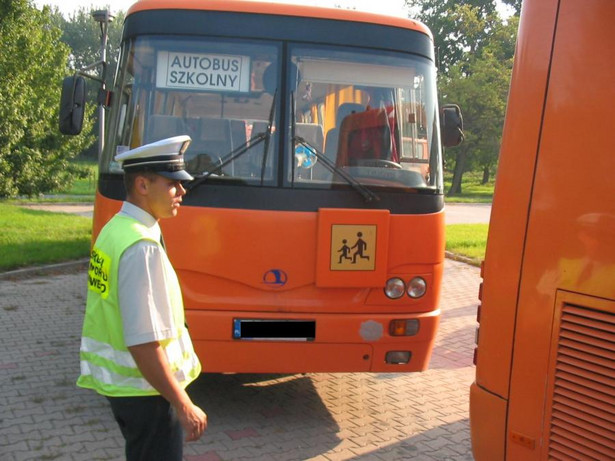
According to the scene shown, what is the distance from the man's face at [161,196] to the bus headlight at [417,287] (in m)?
2.66

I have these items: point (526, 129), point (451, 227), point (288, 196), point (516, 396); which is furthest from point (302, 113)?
point (451, 227)

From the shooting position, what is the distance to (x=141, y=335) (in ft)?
8.97

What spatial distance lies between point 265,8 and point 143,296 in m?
3.10

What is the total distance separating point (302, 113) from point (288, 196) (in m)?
0.60

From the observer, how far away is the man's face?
116 inches

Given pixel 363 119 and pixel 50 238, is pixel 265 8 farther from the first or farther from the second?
pixel 50 238

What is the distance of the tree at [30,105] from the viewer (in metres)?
19.1

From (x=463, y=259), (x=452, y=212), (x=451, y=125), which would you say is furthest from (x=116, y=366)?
(x=452, y=212)

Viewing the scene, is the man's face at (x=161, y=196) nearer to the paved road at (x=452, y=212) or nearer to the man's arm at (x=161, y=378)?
the man's arm at (x=161, y=378)

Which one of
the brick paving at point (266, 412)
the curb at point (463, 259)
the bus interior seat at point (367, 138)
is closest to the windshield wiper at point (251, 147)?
the bus interior seat at point (367, 138)

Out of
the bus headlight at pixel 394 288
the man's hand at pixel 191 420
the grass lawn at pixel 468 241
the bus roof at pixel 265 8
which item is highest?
the bus roof at pixel 265 8

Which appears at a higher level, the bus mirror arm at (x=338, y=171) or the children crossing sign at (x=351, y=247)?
the bus mirror arm at (x=338, y=171)

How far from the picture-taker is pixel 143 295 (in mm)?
2750

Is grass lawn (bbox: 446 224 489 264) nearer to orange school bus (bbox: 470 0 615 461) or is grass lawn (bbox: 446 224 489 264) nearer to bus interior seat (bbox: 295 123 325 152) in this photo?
bus interior seat (bbox: 295 123 325 152)
